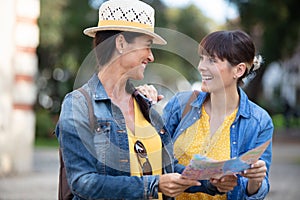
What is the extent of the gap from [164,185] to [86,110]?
486 millimetres

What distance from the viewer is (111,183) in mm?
2863

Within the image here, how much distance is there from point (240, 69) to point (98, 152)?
Answer: 119 cm

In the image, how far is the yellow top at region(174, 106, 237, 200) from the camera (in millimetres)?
3617

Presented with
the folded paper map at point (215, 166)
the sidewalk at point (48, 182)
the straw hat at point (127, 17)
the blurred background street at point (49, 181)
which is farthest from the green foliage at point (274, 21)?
the folded paper map at point (215, 166)

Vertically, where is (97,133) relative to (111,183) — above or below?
above

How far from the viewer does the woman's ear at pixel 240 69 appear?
369 centimetres

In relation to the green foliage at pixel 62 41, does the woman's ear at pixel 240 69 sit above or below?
above

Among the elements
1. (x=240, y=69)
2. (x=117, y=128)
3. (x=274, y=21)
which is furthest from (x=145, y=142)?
(x=274, y=21)

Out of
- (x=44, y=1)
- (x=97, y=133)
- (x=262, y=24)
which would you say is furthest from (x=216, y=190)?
(x=44, y=1)

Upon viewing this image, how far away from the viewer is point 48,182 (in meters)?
11.9

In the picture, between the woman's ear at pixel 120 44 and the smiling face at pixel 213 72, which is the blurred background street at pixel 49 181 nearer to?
the smiling face at pixel 213 72

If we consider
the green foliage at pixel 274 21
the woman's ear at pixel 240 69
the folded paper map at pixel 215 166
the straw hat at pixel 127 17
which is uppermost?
the straw hat at pixel 127 17

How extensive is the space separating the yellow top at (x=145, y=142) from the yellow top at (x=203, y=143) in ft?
1.48

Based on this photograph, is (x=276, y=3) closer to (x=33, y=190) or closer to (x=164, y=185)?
(x=33, y=190)
